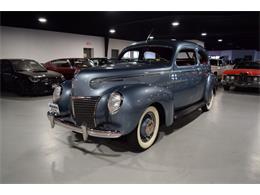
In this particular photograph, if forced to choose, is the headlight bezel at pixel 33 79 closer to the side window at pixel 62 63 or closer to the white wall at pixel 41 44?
the side window at pixel 62 63

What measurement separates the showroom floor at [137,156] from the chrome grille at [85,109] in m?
0.47

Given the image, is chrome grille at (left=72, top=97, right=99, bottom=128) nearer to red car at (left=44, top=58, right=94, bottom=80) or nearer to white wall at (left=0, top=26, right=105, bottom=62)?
red car at (left=44, top=58, right=94, bottom=80)

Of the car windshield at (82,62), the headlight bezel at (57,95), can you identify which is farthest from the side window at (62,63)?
the headlight bezel at (57,95)

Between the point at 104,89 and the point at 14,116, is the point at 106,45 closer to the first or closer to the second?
the point at 14,116

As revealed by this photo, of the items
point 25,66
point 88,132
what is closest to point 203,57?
point 88,132

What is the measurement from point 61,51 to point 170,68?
1054 centimetres

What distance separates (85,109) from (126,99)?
602 mm

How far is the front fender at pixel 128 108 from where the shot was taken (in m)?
2.65

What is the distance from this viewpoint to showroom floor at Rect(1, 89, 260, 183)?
242cm

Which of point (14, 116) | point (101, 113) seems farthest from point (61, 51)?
point (101, 113)

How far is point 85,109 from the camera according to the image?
289cm

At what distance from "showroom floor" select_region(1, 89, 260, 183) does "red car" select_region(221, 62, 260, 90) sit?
13.2 feet

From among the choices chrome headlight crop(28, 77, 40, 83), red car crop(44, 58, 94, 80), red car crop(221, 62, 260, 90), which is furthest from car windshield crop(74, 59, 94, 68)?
red car crop(221, 62, 260, 90)

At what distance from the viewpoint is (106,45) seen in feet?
49.9
